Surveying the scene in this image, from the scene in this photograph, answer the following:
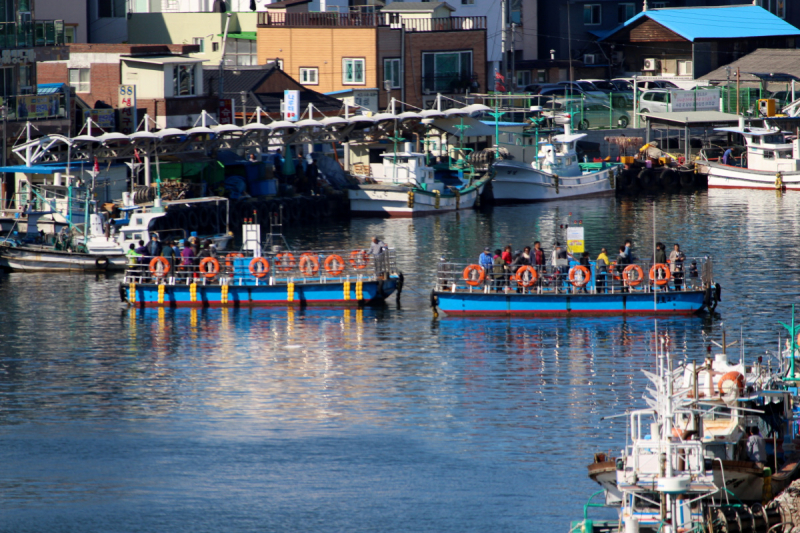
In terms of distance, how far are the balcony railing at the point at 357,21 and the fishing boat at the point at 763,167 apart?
1864 cm

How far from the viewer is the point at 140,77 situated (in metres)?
66.0

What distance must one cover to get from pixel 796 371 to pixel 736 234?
1259 inches

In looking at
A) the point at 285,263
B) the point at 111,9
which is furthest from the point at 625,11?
the point at 285,263

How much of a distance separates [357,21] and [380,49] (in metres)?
2.37

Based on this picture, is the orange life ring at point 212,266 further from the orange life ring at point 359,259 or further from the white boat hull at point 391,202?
the white boat hull at point 391,202

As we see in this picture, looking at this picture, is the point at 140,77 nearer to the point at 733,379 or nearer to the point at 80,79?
the point at 80,79

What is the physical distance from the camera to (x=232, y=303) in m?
43.4

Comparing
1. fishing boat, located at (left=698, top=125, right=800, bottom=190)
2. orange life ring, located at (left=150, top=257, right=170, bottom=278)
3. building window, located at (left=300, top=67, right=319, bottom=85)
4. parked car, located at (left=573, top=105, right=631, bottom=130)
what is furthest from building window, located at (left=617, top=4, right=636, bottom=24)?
orange life ring, located at (left=150, top=257, right=170, bottom=278)

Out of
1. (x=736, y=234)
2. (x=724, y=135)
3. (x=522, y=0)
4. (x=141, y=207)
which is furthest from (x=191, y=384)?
Answer: (x=522, y=0)

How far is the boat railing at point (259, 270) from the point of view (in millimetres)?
43125

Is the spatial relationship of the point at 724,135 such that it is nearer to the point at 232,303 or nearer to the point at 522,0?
the point at 522,0

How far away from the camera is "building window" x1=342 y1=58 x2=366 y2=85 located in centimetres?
7931

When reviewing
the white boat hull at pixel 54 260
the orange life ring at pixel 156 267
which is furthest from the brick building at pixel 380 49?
the orange life ring at pixel 156 267

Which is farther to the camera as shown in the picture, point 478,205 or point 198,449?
point 478,205
